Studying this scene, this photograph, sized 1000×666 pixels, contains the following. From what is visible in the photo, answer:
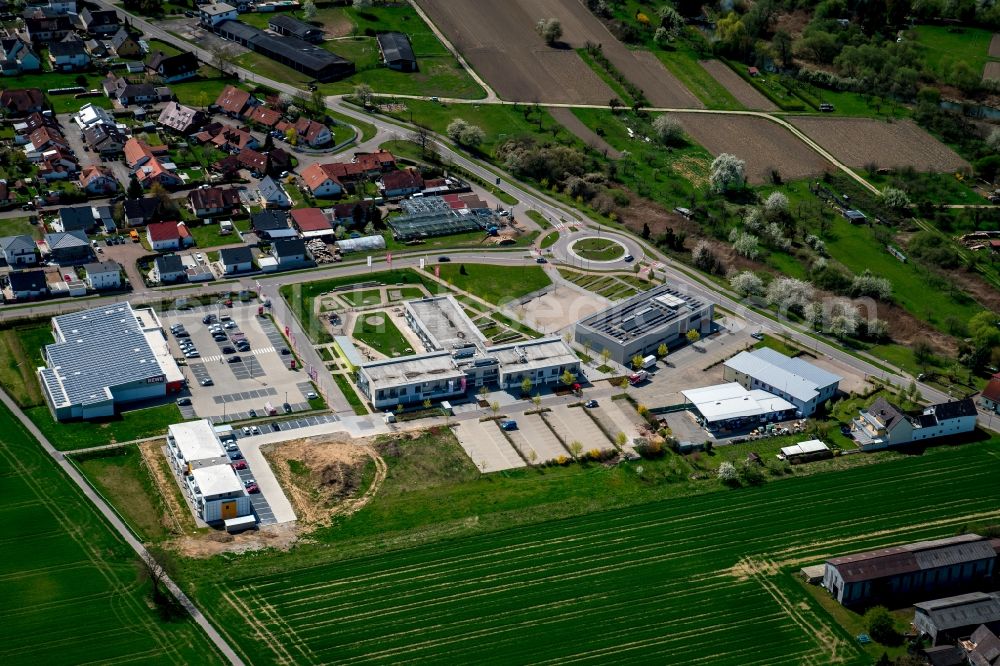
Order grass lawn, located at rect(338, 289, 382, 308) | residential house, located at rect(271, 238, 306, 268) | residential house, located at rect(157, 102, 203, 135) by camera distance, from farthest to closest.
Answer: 1. residential house, located at rect(157, 102, 203, 135)
2. residential house, located at rect(271, 238, 306, 268)
3. grass lawn, located at rect(338, 289, 382, 308)

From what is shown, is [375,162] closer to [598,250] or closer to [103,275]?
[598,250]

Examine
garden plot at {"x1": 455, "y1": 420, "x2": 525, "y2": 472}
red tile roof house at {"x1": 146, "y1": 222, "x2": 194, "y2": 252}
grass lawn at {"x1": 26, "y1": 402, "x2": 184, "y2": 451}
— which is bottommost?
garden plot at {"x1": 455, "y1": 420, "x2": 525, "y2": 472}

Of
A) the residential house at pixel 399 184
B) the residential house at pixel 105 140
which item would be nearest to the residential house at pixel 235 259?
the residential house at pixel 399 184

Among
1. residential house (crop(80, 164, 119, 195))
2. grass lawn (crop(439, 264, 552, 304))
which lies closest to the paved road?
residential house (crop(80, 164, 119, 195))

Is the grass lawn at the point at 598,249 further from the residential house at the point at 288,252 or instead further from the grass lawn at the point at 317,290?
the residential house at the point at 288,252

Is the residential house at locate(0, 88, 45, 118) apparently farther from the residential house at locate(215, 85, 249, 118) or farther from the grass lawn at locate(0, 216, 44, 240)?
the grass lawn at locate(0, 216, 44, 240)

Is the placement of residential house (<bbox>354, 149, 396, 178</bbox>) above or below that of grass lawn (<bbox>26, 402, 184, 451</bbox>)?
above

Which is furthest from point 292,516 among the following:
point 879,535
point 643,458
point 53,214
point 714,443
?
point 53,214
